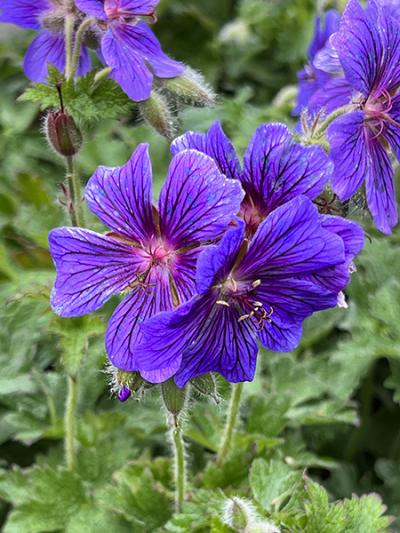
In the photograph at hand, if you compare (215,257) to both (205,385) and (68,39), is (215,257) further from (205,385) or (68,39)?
(68,39)

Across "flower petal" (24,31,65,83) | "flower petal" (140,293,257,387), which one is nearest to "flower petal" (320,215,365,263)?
"flower petal" (140,293,257,387)

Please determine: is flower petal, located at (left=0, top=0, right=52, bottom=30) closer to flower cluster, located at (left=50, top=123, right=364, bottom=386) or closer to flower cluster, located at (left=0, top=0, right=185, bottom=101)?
flower cluster, located at (left=0, top=0, right=185, bottom=101)

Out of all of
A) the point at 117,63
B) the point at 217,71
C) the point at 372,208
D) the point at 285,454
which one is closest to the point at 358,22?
the point at 372,208

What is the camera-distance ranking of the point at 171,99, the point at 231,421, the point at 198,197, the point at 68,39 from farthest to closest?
the point at 231,421
the point at 171,99
the point at 68,39
the point at 198,197

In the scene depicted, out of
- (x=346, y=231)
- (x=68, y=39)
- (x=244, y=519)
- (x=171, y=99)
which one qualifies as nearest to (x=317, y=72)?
(x=171, y=99)

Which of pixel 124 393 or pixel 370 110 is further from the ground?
pixel 370 110

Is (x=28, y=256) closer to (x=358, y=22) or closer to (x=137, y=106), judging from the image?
(x=137, y=106)
